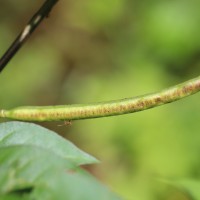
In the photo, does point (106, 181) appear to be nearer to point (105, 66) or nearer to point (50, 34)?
point (105, 66)

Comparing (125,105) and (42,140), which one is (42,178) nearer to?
(42,140)

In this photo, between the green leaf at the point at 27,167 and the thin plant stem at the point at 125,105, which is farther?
the thin plant stem at the point at 125,105

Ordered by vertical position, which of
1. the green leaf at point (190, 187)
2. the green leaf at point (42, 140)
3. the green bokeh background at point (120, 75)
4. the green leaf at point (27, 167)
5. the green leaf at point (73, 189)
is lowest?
the green bokeh background at point (120, 75)

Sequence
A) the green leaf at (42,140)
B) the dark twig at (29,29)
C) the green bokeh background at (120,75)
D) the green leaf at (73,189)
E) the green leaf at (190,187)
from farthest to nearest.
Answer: the green bokeh background at (120,75) → the green leaf at (190,187) → the dark twig at (29,29) → the green leaf at (42,140) → the green leaf at (73,189)

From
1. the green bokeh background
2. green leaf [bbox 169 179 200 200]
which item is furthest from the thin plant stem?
the green bokeh background

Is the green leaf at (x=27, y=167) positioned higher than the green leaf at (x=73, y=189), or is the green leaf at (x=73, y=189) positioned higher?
the green leaf at (x=27, y=167)

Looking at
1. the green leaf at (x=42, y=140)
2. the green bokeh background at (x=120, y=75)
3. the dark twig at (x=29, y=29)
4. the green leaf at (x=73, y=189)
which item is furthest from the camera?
the green bokeh background at (x=120, y=75)

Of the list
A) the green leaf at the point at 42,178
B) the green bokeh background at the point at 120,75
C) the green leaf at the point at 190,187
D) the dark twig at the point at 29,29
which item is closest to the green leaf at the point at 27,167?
the green leaf at the point at 42,178

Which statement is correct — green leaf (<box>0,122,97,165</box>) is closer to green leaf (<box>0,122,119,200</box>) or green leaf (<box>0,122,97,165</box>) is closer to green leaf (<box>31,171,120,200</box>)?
green leaf (<box>0,122,119,200</box>)

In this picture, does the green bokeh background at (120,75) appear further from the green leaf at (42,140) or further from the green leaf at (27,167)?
the green leaf at (27,167)
